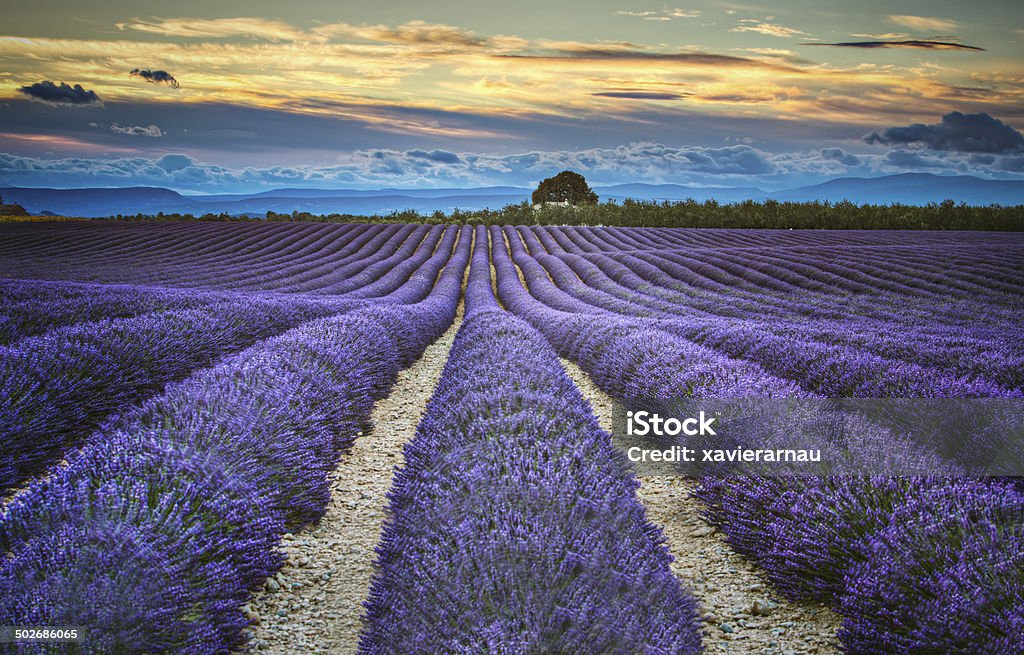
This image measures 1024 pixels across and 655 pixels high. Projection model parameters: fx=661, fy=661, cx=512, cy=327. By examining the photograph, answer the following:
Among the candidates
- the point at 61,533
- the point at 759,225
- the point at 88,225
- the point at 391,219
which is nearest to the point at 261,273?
the point at 61,533

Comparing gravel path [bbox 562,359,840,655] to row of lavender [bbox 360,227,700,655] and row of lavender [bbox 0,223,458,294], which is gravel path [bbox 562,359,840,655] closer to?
row of lavender [bbox 360,227,700,655]

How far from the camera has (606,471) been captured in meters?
3.10

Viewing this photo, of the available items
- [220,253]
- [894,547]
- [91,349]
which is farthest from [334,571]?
[220,253]

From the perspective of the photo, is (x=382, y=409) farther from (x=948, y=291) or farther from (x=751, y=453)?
(x=948, y=291)

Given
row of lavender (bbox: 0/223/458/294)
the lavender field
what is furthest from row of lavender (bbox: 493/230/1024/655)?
row of lavender (bbox: 0/223/458/294)

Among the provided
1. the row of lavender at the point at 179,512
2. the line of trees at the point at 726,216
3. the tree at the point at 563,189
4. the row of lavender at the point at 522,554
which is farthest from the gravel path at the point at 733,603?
the tree at the point at 563,189

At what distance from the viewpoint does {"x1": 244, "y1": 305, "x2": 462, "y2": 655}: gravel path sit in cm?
281

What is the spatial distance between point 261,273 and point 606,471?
68.8ft

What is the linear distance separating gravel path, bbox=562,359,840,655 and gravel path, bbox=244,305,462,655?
5.18 feet

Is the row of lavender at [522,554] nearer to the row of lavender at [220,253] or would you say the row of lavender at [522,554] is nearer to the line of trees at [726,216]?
the row of lavender at [220,253]

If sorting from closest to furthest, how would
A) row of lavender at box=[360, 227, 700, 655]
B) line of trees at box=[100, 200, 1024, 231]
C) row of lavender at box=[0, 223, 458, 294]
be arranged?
row of lavender at box=[360, 227, 700, 655] → row of lavender at box=[0, 223, 458, 294] → line of trees at box=[100, 200, 1024, 231]

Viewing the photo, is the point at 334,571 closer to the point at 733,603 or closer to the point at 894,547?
the point at 733,603

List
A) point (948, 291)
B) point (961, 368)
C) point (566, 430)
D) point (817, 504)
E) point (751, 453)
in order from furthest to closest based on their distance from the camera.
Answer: point (948, 291), point (961, 368), point (751, 453), point (566, 430), point (817, 504)

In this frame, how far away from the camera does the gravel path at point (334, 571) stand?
2.81 metres
